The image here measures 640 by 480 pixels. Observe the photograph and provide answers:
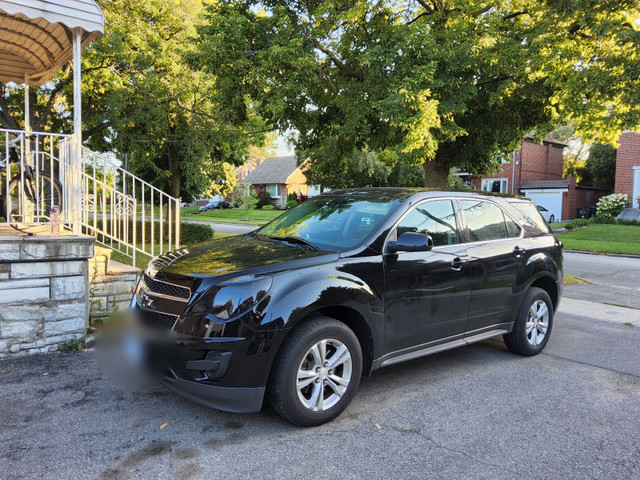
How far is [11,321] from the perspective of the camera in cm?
455

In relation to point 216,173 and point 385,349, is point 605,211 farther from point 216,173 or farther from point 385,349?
point 385,349

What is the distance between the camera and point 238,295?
3145 mm

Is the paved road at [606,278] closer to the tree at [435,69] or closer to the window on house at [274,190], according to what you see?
the tree at [435,69]

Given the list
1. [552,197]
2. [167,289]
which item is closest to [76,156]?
[167,289]

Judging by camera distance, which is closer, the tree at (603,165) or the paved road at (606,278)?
the paved road at (606,278)

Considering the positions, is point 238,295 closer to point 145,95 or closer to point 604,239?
point 145,95

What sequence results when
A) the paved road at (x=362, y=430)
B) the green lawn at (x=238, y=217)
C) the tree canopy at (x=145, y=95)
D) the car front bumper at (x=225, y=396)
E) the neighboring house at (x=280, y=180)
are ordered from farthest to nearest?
the neighboring house at (x=280, y=180), the green lawn at (x=238, y=217), the tree canopy at (x=145, y=95), the car front bumper at (x=225, y=396), the paved road at (x=362, y=430)

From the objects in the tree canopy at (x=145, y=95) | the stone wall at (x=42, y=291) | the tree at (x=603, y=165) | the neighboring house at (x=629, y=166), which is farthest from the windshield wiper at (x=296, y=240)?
the tree at (x=603, y=165)

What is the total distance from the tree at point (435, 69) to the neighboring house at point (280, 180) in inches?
1711

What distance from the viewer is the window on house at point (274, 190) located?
195 feet

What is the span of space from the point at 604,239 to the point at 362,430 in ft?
71.8

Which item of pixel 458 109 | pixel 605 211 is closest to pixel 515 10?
pixel 458 109

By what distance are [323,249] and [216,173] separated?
13.4m

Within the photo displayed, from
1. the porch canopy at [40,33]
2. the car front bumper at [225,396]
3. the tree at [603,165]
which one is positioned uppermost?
the tree at [603,165]
